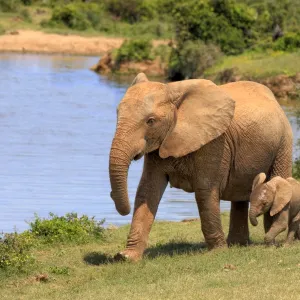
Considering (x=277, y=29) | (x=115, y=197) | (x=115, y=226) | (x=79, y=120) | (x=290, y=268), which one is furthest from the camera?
(x=277, y=29)

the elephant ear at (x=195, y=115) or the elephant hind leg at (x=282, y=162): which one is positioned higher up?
the elephant ear at (x=195, y=115)

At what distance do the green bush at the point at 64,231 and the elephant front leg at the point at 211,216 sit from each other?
81.9 inches

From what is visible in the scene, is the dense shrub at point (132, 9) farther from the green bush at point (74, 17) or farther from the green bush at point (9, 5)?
the green bush at point (9, 5)

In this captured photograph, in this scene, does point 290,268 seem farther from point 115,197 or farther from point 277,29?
point 277,29

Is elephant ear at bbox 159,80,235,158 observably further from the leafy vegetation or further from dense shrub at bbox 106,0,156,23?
dense shrub at bbox 106,0,156,23

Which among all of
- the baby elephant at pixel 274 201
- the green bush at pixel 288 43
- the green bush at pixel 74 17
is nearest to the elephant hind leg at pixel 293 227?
the baby elephant at pixel 274 201

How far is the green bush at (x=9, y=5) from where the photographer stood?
7194cm

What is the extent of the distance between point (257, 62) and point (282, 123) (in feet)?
112

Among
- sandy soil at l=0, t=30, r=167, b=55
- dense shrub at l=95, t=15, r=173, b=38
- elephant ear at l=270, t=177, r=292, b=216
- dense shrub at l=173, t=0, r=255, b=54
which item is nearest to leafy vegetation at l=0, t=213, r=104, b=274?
elephant ear at l=270, t=177, r=292, b=216

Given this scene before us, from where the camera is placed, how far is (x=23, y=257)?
37.5 ft

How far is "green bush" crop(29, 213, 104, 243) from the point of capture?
13.4 meters

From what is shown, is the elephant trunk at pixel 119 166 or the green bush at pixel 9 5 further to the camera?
the green bush at pixel 9 5

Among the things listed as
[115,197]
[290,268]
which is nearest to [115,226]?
[115,197]

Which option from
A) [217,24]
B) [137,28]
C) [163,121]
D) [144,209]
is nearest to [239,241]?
[144,209]
